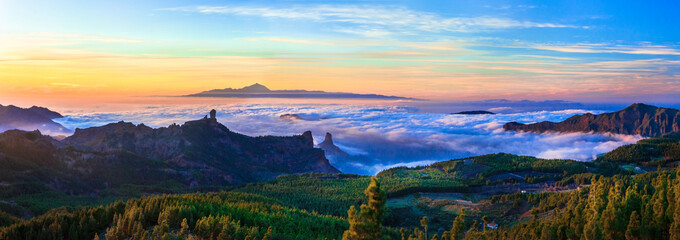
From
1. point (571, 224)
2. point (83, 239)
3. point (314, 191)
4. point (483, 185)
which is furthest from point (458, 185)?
point (83, 239)

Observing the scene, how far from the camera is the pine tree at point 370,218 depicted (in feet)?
80.8

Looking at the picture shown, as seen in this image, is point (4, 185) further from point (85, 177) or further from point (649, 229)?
point (649, 229)

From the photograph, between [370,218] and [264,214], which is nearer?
[370,218]

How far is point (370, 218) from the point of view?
82.2 feet

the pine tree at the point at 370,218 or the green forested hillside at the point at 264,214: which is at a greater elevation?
the pine tree at the point at 370,218

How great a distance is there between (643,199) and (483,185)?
13551 centimetres

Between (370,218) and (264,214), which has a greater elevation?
(370,218)

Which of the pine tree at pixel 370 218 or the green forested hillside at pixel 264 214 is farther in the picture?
the green forested hillside at pixel 264 214

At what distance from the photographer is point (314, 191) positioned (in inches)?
6757

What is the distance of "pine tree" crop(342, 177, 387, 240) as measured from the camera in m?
24.6

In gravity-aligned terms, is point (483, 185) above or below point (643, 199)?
below

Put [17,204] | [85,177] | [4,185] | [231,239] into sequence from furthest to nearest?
[85,177] < [4,185] < [17,204] < [231,239]

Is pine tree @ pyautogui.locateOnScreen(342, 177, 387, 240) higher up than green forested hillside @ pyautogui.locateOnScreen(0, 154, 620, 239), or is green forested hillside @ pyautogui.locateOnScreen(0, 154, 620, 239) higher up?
pine tree @ pyautogui.locateOnScreen(342, 177, 387, 240)

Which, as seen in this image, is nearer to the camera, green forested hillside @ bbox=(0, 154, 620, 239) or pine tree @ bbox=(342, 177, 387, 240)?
pine tree @ bbox=(342, 177, 387, 240)
